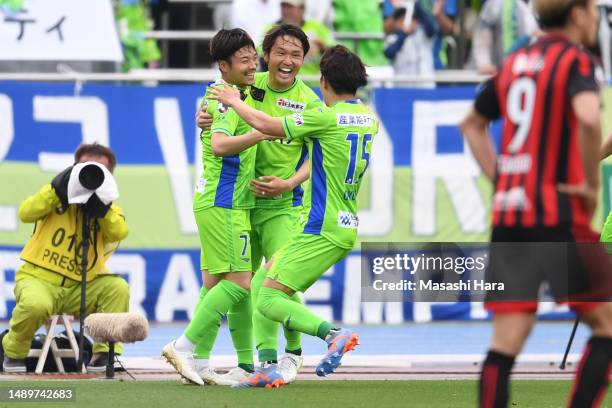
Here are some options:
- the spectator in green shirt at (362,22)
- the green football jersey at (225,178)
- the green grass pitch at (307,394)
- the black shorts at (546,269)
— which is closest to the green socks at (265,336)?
the green grass pitch at (307,394)

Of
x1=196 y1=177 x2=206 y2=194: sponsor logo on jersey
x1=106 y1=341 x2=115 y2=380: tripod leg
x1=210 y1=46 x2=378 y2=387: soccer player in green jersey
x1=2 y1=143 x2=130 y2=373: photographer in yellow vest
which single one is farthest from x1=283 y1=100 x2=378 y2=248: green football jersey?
x1=2 y1=143 x2=130 y2=373: photographer in yellow vest

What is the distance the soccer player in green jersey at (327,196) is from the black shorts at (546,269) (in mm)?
2844

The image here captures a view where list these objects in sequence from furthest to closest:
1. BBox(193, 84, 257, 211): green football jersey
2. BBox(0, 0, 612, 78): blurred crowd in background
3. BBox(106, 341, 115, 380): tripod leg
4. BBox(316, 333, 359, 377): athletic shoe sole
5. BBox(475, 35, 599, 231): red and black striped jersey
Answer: BBox(0, 0, 612, 78): blurred crowd in background
BBox(106, 341, 115, 380): tripod leg
BBox(193, 84, 257, 211): green football jersey
BBox(316, 333, 359, 377): athletic shoe sole
BBox(475, 35, 599, 231): red and black striped jersey

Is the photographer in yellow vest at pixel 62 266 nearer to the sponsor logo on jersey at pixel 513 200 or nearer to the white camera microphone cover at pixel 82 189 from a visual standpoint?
the white camera microphone cover at pixel 82 189

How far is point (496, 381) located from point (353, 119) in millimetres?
3212

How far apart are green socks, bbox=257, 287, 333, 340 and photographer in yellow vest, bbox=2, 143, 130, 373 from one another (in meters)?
2.04

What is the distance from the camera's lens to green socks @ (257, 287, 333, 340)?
8.26 meters

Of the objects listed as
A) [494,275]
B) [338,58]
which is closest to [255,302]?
[338,58]

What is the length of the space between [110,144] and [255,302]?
15.5 ft

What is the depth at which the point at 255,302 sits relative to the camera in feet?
29.7

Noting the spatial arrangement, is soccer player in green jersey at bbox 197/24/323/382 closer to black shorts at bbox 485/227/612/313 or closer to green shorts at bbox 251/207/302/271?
green shorts at bbox 251/207/302/271

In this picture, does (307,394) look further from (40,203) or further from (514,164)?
(514,164)

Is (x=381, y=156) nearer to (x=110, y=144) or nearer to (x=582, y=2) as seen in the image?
(x=110, y=144)

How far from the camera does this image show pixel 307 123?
26.6 feet
